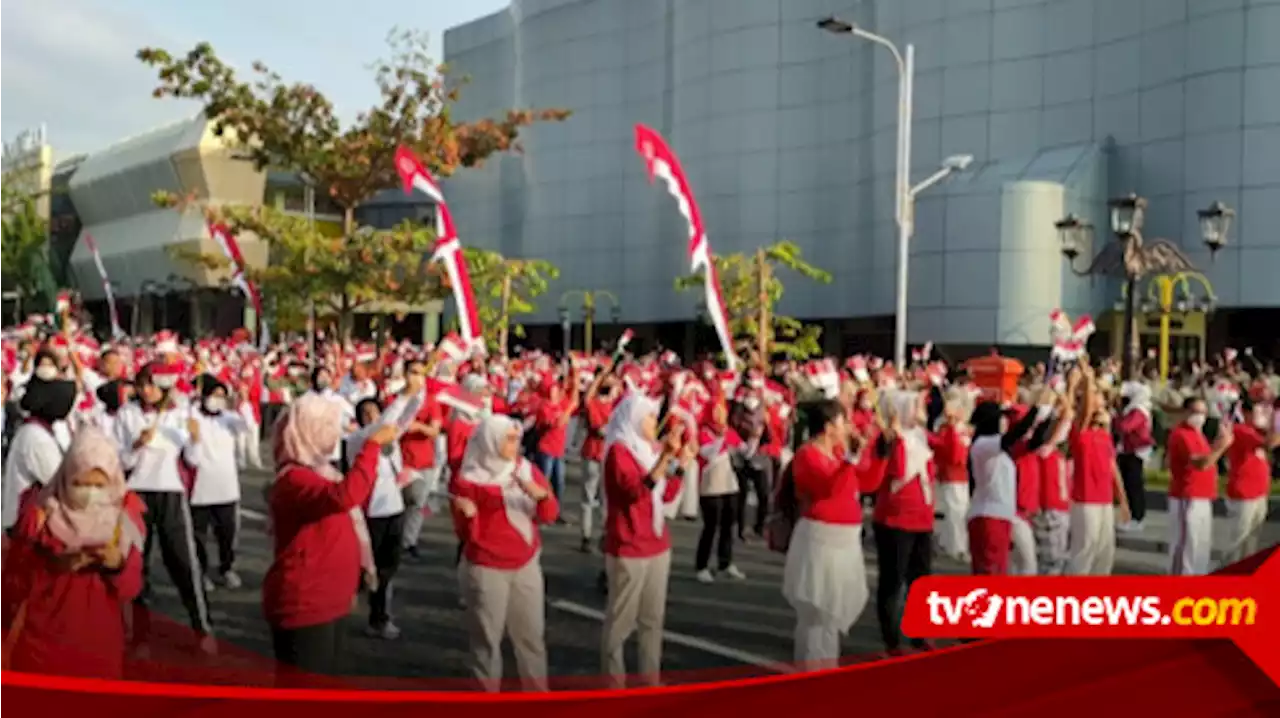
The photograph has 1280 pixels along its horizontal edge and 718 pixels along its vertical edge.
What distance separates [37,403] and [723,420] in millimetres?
5250

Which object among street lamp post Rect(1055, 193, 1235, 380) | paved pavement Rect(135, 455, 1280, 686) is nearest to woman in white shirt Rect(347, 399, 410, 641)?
paved pavement Rect(135, 455, 1280, 686)

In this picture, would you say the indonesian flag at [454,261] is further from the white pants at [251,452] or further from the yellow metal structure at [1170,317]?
the white pants at [251,452]

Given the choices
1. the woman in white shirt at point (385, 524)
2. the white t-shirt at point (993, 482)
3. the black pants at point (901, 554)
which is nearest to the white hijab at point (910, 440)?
the black pants at point (901, 554)

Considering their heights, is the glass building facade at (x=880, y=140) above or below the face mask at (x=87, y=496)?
above

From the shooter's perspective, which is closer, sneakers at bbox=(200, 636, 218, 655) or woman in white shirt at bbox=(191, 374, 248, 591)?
sneakers at bbox=(200, 636, 218, 655)

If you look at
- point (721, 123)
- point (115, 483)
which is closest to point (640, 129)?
point (115, 483)

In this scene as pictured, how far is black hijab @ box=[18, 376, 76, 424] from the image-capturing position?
19.2ft

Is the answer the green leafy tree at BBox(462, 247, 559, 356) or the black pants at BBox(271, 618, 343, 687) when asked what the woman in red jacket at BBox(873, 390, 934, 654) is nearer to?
the black pants at BBox(271, 618, 343, 687)

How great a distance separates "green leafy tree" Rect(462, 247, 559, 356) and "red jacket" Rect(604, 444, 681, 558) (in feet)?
36.5

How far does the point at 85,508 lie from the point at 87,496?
0.13 feet

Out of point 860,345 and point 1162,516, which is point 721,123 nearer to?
point 860,345

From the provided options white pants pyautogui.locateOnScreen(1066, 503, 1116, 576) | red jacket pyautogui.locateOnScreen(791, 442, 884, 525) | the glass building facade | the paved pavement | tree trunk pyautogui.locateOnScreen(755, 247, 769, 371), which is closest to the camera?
the paved pavement

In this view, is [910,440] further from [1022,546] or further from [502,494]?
[502,494]

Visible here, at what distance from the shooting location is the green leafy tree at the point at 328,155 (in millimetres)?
4562
